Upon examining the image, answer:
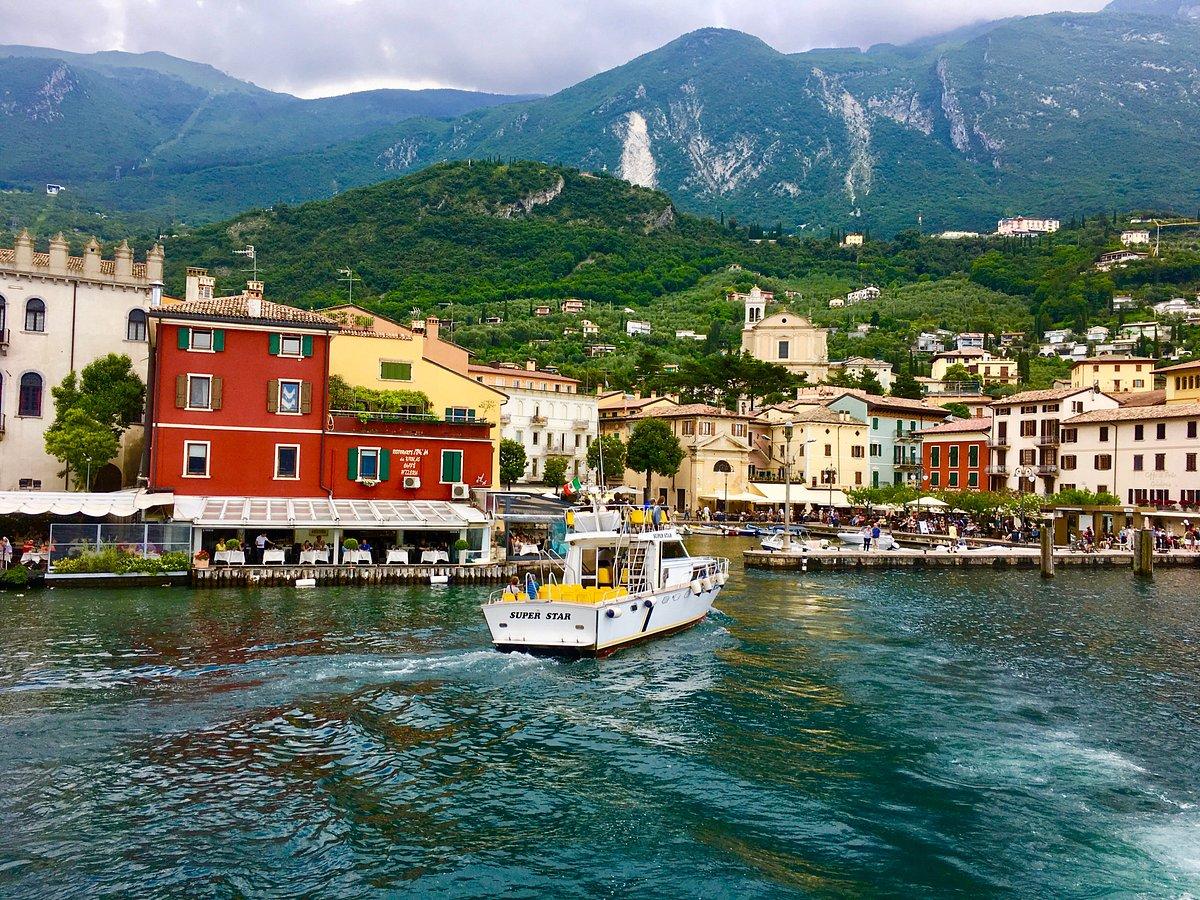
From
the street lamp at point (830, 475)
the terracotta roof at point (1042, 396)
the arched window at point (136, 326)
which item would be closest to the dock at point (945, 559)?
Result: the terracotta roof at point (1042, 396)

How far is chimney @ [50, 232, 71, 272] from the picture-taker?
54.2 m

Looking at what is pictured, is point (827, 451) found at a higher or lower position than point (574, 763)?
higher

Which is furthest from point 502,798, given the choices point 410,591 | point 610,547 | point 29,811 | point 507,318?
point 507,318

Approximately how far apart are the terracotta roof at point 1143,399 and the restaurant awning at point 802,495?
23.3m

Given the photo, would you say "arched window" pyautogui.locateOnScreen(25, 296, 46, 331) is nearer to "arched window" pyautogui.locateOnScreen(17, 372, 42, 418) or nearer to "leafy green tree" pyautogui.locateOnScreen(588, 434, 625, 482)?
"arched window" pyautogui.locateOnScreen(17, 372, 42, 418)

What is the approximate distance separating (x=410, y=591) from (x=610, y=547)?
1299cm

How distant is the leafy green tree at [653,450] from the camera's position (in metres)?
94.2

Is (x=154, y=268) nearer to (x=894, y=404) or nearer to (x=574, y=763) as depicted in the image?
(x=574, y=763)

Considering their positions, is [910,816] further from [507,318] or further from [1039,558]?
[507,318]

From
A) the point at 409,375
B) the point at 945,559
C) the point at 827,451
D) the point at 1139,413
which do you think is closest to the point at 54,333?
the point at 409,375

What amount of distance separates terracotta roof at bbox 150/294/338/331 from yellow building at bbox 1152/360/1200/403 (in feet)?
194

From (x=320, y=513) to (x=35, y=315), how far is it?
71.8 ft

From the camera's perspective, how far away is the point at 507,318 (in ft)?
537

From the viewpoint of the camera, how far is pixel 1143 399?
80.8 metres
